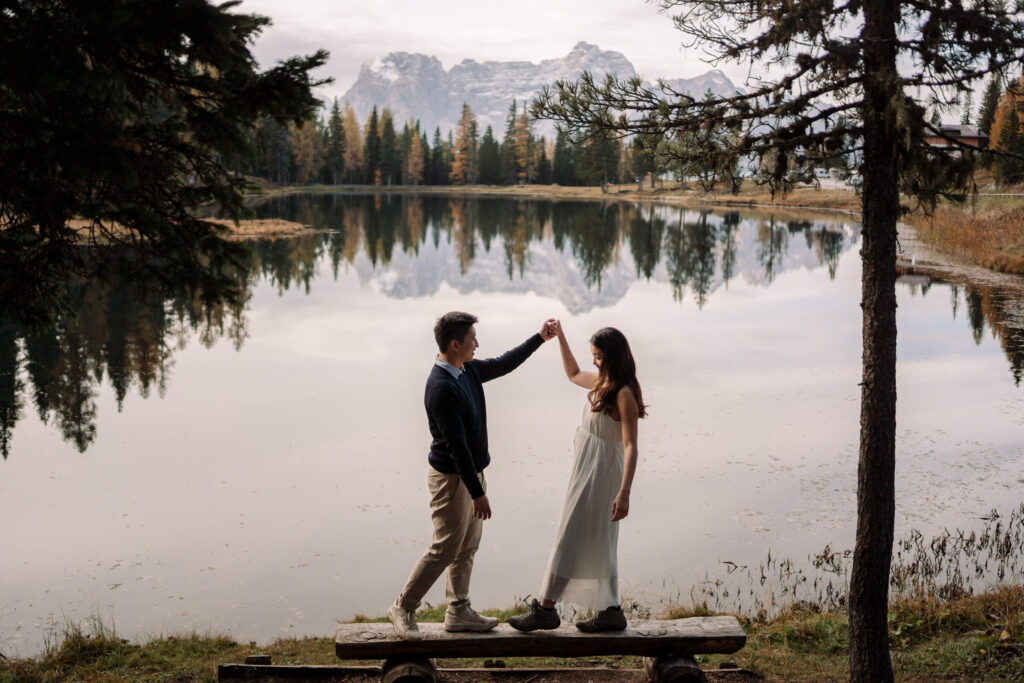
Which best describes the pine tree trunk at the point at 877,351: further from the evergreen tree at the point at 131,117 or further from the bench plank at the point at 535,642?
the evergreen tree at the point at 131,117

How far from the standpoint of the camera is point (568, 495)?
553 centimetres

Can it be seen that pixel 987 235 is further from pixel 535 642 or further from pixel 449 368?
pixel 449 368

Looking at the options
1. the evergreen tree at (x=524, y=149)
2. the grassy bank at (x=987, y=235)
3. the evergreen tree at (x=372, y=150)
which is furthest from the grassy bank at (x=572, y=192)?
the grassy bank at (x=987, y=235)

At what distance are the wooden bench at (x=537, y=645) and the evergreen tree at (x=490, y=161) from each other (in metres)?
111

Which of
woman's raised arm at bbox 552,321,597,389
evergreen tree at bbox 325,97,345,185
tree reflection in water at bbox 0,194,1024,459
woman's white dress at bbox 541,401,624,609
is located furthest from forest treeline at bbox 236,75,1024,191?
woman's white dress at bbox 541,401,624,609

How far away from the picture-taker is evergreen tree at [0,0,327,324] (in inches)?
169

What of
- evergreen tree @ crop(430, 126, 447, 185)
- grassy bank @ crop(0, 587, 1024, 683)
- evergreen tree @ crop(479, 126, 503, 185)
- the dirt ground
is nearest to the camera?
the dirt ground

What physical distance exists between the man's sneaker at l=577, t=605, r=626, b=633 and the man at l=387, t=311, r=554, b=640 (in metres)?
0.57

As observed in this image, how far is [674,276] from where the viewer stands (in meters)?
33.8

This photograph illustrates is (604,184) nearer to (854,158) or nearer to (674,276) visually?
(674,276)

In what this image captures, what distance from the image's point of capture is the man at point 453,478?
199 inches

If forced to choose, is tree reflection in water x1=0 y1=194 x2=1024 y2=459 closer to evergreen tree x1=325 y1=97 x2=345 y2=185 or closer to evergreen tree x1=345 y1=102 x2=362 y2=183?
evergreen tree x1=325 y1=97 x2=345 y2=185

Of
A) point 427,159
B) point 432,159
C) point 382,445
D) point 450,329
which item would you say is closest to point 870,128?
point 450,329

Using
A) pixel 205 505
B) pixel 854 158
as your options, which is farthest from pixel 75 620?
pixel 854 158
